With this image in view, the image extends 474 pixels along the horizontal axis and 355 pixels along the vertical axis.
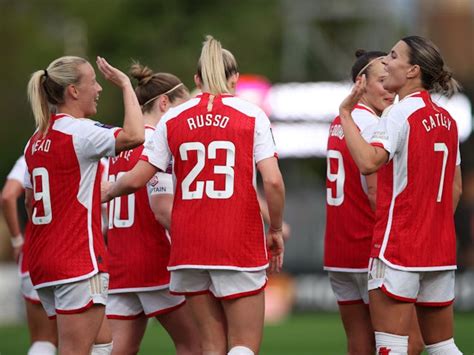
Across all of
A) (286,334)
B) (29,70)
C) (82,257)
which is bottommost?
(286,334)

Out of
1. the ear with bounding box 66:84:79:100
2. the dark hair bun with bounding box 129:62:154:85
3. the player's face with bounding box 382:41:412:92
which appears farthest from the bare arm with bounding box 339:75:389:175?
the dark hair bun with bounding box 129:62:154:85

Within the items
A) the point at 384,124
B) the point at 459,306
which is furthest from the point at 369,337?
the point at 459,306

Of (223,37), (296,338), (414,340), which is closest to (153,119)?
(414,340)

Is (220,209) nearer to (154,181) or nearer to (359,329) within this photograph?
(154,181)

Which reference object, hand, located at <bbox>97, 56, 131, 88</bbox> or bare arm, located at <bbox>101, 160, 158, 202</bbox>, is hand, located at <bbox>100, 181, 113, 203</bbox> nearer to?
bare arm, located at <bbox>101, 160, 158, 202</bbox>

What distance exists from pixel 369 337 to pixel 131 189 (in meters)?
1.99

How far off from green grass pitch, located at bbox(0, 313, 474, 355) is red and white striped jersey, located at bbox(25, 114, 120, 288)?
608 cm

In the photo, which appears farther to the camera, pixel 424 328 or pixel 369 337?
pixel 369 337

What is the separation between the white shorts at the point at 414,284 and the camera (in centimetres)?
730

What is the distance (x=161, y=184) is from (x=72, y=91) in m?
1.00

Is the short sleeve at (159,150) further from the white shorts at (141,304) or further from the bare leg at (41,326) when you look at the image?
the bare leg at (41,326)

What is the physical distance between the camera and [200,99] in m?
7.63

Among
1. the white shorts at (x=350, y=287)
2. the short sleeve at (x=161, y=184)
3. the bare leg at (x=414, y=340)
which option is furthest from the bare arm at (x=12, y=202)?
the bare leg at (x=414, y=340)

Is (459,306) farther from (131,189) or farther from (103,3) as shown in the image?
(103,3)
